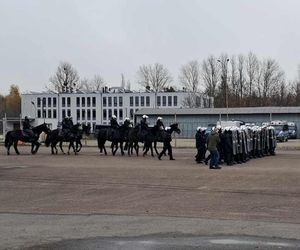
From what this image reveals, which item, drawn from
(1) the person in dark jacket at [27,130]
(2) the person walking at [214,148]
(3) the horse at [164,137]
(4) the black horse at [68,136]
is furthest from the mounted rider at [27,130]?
(2) the person walking at [214,148]

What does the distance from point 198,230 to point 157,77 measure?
435 ft

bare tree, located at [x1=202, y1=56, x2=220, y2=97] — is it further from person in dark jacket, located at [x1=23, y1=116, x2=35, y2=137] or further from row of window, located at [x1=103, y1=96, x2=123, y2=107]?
person in dark jacket, located at [x1=23, y1=116, x2=35, y2=137]

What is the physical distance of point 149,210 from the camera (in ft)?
43.5

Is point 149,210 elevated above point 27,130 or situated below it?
below

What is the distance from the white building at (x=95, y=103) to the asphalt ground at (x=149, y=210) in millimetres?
111944

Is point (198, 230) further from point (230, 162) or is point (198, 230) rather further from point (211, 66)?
point (211, 66)

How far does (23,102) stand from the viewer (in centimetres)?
13775

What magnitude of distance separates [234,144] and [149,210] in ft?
51.4

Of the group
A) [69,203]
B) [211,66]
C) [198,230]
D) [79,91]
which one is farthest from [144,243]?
[79,91]

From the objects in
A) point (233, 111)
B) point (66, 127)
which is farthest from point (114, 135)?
point (233, 111)

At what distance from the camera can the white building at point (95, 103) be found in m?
135

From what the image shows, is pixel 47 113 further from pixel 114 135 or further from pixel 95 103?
pixel 114 135

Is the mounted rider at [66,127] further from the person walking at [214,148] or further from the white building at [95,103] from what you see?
the white building at [95,103]

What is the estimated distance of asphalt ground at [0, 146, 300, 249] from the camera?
31.8ft
